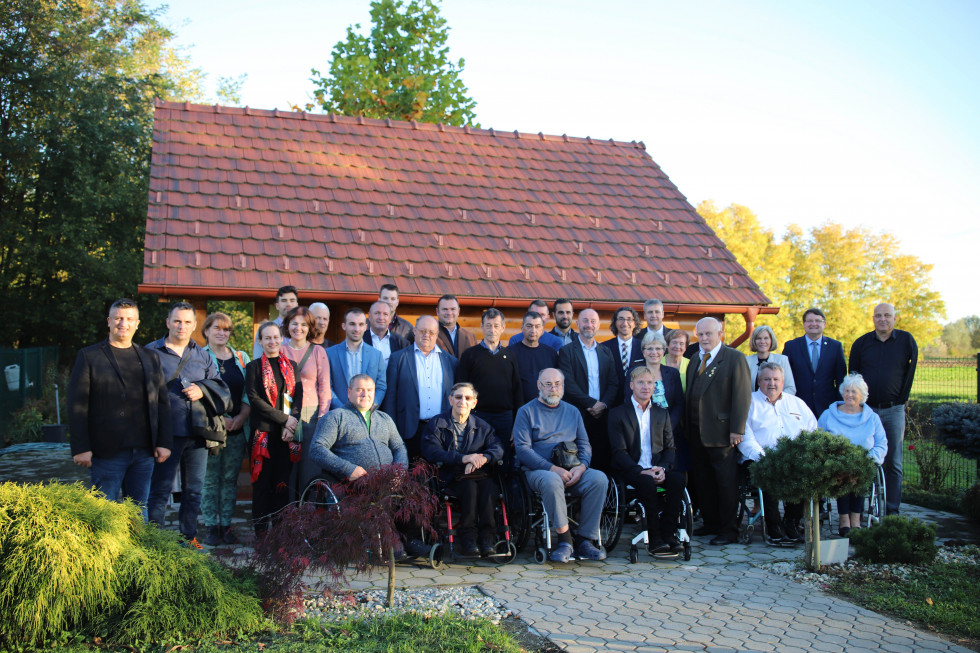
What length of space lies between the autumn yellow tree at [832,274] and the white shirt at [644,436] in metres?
21.4

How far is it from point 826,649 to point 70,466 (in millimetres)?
10449

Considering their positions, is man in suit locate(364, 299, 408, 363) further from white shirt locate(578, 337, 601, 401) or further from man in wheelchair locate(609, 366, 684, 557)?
man in wheelchair locate(609, 366, 684, 557)

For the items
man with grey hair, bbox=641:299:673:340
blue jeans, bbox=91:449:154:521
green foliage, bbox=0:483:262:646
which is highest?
man with grey hair, bbox=641:299:673:340

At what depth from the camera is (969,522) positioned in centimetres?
769

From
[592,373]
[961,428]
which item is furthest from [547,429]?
[961,428]

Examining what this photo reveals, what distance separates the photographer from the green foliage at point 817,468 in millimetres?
5602

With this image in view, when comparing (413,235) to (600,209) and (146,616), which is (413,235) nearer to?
(600,209)

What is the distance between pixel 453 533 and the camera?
238 inches

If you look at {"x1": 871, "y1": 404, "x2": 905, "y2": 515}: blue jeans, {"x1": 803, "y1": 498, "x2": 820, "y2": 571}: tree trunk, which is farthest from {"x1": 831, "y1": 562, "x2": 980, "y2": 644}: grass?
{"x1": 871, "y1": 404, "x2": 905, "y2": 515}: blue jeans

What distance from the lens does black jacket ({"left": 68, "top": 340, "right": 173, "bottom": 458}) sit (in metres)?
5.22

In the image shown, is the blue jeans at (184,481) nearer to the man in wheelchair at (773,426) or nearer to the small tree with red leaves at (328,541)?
the small tree with red leaves at (328,541)

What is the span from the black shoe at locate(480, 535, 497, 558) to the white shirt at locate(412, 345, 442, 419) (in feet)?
4.01

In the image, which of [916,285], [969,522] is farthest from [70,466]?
[916,285]

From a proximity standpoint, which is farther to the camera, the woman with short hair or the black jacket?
the woman with short hair
